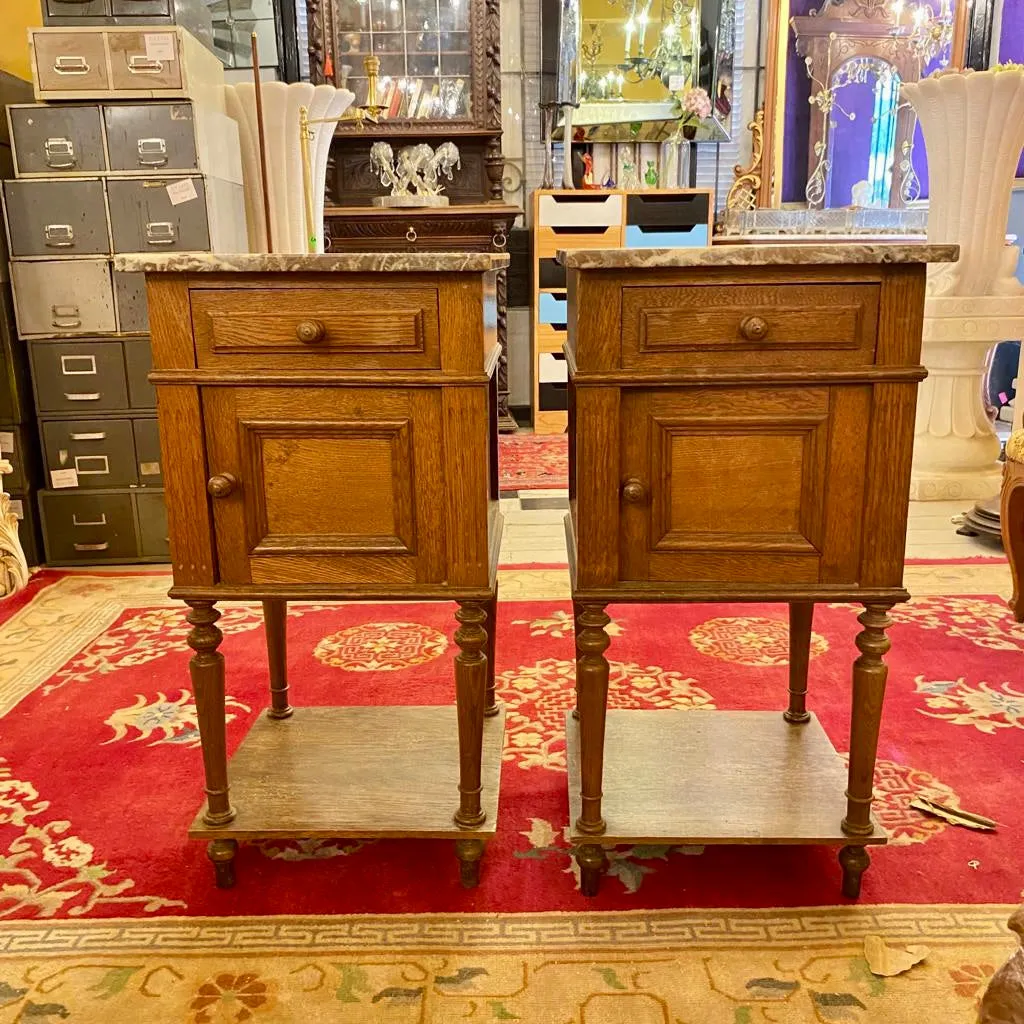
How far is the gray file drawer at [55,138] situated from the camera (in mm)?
3135

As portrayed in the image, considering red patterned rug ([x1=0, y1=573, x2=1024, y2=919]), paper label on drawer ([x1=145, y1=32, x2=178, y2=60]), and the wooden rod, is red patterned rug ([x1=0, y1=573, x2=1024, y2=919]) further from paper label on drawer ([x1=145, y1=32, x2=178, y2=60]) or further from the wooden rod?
paper label on drawer ([x1=145, y1=32, x2=178, y2=60])

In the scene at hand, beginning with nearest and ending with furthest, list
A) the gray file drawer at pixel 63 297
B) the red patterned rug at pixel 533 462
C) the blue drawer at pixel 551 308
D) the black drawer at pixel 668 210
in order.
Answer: the gray file drawer at pixel 63 297
the red patterned rug at pixel 533 462
the black drawer at pixel 668 210
the blue drawer at pixel 551 308

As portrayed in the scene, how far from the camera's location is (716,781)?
1.71 meters

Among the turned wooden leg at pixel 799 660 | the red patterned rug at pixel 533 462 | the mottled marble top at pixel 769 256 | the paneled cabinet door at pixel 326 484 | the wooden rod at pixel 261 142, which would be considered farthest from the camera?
the red patterned rug at pixel 533 462

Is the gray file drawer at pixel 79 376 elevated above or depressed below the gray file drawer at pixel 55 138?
below

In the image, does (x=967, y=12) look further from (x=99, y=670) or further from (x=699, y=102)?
(x=99, y=670)

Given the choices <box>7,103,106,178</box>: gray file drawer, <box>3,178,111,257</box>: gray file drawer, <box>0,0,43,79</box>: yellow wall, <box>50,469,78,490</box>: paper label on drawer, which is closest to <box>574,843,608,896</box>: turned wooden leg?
<box>50,469,78,490</box>: paper label on drawer

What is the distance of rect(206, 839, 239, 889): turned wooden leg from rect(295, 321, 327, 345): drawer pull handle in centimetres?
86

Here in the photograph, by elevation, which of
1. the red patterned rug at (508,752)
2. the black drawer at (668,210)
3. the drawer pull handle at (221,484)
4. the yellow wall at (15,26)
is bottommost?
the red patterned rug at (508,752)

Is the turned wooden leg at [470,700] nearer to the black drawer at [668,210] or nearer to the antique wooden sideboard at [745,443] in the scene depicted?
the antique wooden sideboard at [745,443]

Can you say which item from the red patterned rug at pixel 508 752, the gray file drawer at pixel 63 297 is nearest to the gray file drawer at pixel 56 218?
the gray file drawer at pixel 63 297

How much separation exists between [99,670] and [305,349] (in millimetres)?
1531

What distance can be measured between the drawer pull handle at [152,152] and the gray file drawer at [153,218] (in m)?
0.06

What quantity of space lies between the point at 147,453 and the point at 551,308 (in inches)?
111
